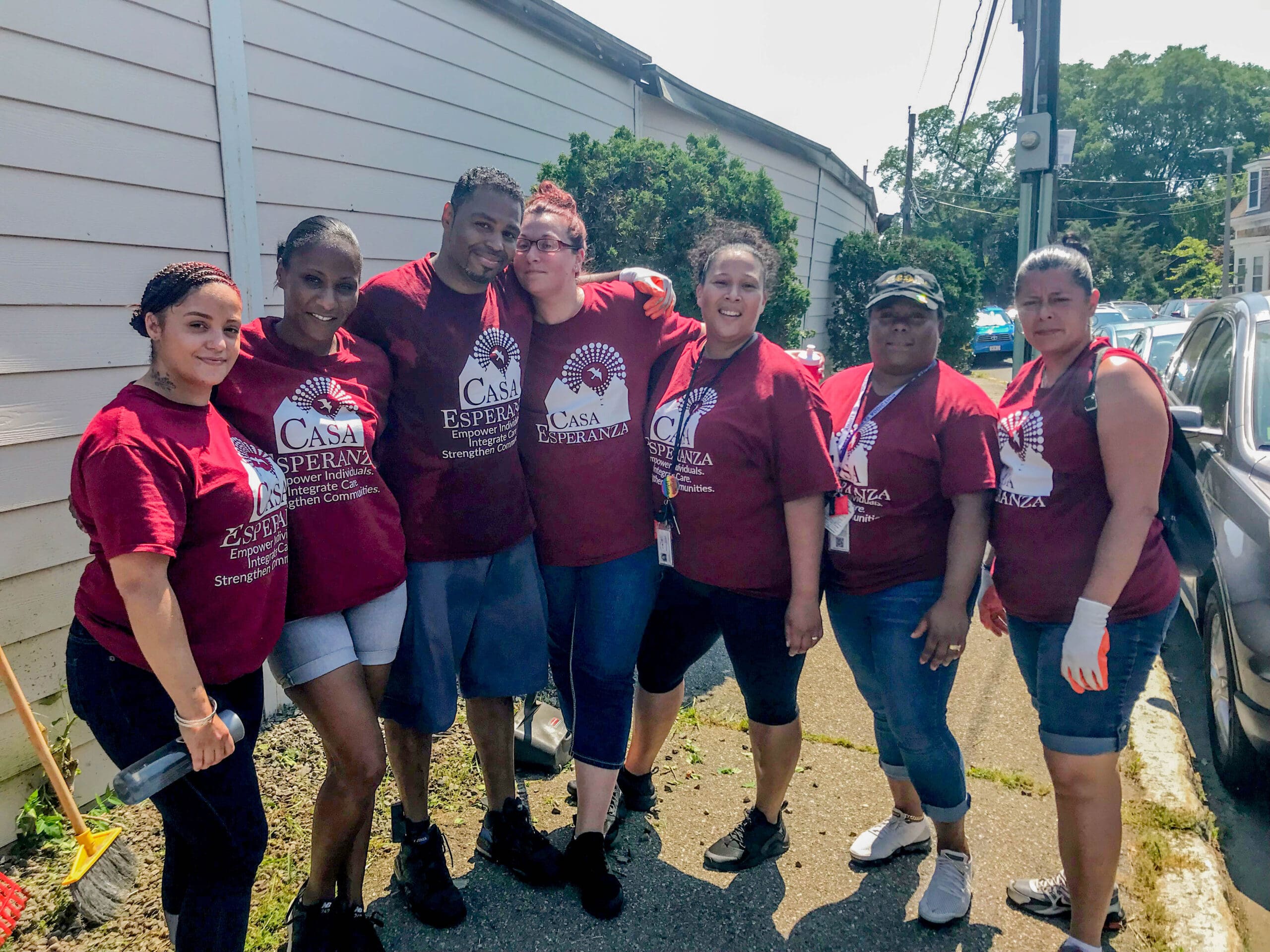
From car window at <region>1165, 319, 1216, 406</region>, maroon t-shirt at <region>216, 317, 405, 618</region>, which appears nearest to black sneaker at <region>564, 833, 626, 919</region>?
maroon t-shirt at <region>216, 317, 405, 618</region>

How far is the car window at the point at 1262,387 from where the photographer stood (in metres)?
3.79

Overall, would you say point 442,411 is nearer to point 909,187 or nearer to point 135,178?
point 135,178

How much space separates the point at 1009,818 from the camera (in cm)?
331

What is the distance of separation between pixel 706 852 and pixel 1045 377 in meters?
1.95

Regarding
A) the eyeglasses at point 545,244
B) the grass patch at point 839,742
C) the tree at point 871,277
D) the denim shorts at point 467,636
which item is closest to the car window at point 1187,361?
the grass patch at point 839,742

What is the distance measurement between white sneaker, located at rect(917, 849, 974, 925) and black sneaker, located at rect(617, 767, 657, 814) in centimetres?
104

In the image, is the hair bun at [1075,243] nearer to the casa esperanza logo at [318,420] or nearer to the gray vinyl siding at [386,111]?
the casa esperanza logo at [318,420]

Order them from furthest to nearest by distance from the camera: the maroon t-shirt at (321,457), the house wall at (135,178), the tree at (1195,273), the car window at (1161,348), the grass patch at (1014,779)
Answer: the tree at (1195,273), the car window at (1161,348), the grass patch at (1014,779), the house wall at (135,178), the maroon t-shirt at (321,457)

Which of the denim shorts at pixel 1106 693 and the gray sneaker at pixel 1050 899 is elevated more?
the denim shorts at pixel 1106 693

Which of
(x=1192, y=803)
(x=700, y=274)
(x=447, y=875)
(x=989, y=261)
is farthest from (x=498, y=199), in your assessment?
(x=989, y=261)

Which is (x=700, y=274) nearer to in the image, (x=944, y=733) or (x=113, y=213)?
(x=944, y=733)

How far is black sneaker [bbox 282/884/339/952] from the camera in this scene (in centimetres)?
245

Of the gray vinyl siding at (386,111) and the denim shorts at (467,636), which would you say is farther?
the gray vinyl siding at (386,111)

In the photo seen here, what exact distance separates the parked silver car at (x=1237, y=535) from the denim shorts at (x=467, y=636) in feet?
8.62
